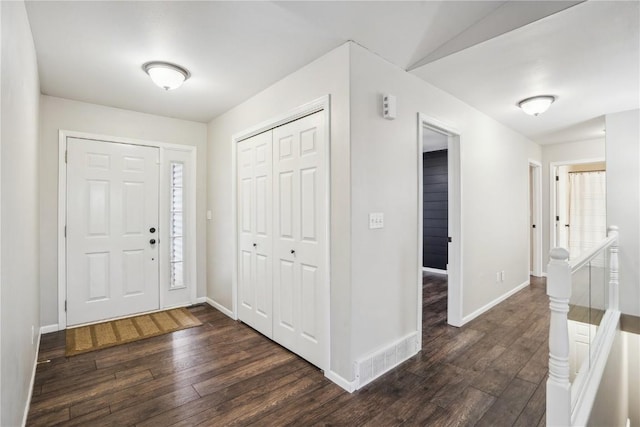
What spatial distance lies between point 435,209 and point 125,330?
526cm

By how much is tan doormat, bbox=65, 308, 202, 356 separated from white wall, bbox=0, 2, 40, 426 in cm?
85

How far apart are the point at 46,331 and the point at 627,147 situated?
706 centimetres

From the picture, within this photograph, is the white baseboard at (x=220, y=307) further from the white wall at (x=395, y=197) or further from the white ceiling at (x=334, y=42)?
the white ceiling at (x=334, y=42)

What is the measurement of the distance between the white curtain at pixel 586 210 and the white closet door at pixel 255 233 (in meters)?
5.72

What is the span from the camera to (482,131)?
378 cm

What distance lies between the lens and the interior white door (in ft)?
11.2

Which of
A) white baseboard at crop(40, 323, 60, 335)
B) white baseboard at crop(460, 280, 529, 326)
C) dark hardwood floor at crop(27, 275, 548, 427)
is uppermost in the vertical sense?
white baseboard at crop(460, 280, 529, 326)

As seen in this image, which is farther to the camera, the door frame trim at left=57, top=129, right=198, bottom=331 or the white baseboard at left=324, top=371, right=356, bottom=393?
the door frame trim at left=57, top=129, right=198, bottom=331

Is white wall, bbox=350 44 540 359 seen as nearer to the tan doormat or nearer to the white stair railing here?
the white stair railing

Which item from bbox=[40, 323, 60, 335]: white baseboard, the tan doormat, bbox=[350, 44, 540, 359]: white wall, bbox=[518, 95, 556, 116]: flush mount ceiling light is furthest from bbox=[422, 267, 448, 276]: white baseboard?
bbox=[40, 323, 60, 335]: white baseboard

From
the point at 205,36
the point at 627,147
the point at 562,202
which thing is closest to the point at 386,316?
the point at 205,36

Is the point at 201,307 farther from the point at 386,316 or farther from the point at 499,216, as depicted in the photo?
the point at 499,216

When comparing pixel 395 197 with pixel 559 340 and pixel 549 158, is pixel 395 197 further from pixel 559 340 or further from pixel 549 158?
pixel 549 158

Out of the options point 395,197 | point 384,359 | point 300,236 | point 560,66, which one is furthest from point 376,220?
point 560,66
